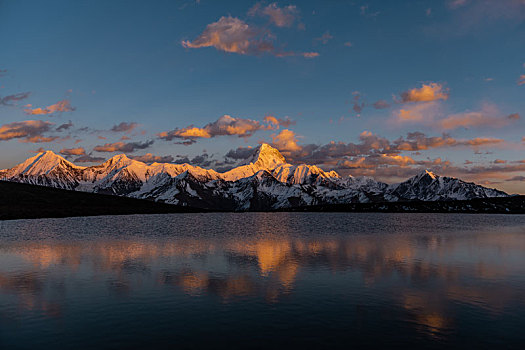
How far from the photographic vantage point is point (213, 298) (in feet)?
100

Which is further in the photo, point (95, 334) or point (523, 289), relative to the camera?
point (523, 289)

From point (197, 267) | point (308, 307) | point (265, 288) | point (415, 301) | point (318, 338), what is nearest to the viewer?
point (318, 338)

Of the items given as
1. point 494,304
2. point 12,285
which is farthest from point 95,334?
point 494,304

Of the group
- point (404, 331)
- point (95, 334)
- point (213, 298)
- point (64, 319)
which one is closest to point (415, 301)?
point (404, 331)

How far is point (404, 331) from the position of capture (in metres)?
23.0

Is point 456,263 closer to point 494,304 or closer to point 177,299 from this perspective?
point 494,304

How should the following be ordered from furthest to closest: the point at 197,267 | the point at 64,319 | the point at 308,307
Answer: the point at 197,267
the point at 308,307
the point at 64,319

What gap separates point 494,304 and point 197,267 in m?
29.0

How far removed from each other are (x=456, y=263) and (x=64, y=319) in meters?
44.0

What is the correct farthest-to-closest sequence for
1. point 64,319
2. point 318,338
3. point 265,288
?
point 265,288
point 64,319
point 318,338

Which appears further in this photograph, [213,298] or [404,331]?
[213,298]

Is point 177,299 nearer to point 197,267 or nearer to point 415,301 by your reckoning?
point 197,267

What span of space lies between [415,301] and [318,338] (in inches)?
471

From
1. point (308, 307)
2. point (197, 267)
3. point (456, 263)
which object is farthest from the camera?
point (456, 263)
